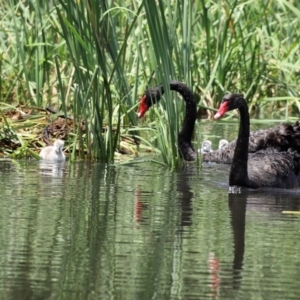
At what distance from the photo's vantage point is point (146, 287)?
17.7ft

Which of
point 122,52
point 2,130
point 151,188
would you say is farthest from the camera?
point 2,130

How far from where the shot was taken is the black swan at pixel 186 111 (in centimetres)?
1061

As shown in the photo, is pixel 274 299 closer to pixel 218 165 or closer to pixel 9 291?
pixel 9 291

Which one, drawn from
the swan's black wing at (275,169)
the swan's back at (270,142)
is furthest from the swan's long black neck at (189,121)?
the swan's black wing at (275,169)

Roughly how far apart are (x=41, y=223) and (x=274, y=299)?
208 centimetres

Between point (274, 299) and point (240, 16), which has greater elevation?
point (240, 16)

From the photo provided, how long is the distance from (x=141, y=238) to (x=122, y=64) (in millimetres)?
3432

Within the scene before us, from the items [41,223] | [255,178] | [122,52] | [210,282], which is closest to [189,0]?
[122,52]

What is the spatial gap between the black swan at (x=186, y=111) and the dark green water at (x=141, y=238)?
53.0 inches

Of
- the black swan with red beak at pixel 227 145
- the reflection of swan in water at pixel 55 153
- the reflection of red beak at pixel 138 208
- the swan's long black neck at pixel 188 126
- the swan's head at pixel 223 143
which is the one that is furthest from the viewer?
the swan's head at pixel 223 143

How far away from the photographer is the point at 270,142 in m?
11.0

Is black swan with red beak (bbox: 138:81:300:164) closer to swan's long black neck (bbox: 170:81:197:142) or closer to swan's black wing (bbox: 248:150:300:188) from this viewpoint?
swan's long black neck (bbox: 170:81:197:142)

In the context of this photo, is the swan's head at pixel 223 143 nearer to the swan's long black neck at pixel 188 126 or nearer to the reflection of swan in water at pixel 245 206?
the swan's long black neck at pixel 188 126

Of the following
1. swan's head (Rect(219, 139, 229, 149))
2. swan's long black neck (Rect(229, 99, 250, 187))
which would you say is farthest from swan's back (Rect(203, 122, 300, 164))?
swan's long black neck (Rect(229, 99, 250, 187))
